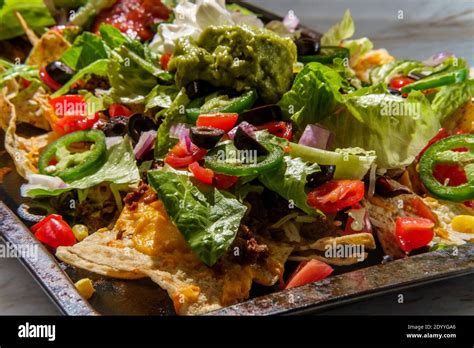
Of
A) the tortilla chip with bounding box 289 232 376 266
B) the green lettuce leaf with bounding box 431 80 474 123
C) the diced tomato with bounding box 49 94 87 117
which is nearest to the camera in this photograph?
the tortilla chip with bounding box 289 232 376 266

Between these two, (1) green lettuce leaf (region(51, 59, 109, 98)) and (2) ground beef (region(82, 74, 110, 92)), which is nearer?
(1) green lettuce leaf (region(51, 59, 109, 98))

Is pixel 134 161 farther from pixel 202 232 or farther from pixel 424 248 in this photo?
pixel 424 248

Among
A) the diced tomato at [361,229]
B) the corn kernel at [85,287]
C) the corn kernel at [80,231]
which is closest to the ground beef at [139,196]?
the corn kernel at [80,231]

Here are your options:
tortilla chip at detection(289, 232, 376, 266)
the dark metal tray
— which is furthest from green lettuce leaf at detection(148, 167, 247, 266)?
tortilla chip at detection(289, 232, 376, 266)

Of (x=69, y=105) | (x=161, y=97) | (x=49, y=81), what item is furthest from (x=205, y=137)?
(x=49, y=81)

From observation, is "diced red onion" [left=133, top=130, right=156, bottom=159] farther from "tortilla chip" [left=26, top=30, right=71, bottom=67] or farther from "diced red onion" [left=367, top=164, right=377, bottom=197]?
"tortilla chip" [left=26, top=30, right=71, bottom=67]

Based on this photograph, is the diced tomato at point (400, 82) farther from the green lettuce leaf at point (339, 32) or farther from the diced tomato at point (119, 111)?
the diced tomato at point (119, 111)
